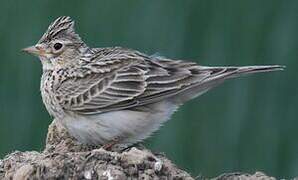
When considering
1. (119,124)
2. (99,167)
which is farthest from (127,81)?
(99,167)

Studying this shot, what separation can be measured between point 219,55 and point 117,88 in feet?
9.05

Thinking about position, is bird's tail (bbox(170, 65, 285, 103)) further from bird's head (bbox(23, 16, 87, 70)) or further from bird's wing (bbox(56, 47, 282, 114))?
bird's head (bbox(23, 16, 87, 70))

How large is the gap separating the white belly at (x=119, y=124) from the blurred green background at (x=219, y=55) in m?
2.62

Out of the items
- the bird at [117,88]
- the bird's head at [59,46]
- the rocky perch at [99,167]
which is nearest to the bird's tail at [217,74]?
the bird at [117,88]

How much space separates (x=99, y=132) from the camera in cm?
900

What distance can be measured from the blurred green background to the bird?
2.34 meters

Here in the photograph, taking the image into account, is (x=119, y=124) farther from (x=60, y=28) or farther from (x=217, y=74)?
(x=60, y=28)

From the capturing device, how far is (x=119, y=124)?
8.98 m

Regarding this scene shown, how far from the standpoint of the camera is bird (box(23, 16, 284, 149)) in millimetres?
9039

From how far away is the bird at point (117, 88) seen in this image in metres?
9.04

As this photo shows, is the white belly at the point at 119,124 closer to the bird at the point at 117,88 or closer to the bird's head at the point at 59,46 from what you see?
the bird at the point at 117,88

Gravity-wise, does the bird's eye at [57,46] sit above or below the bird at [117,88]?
above

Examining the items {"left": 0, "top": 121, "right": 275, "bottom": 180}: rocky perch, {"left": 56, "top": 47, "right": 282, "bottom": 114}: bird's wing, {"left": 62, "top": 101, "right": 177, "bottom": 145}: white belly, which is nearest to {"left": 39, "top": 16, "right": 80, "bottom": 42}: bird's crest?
{"left": 56, "top": 47, "right": 282, "bottom": 114}: bird's wing

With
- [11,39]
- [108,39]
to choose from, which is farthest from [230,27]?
[11,39]
